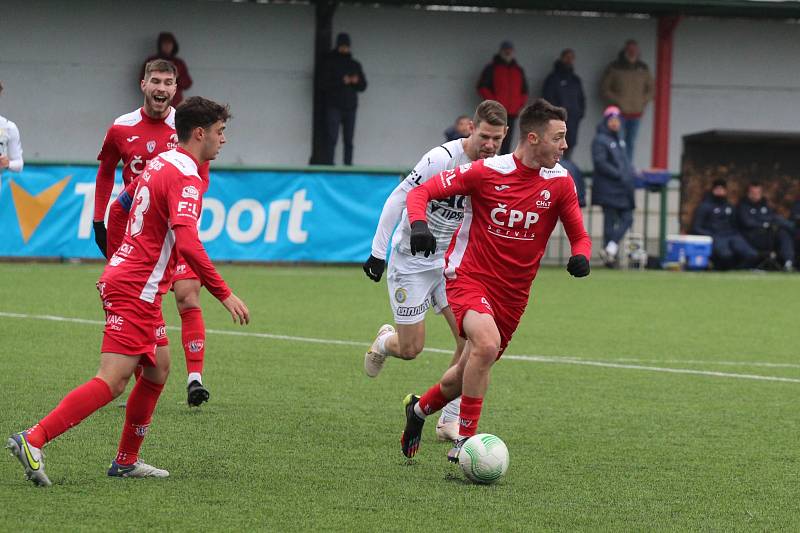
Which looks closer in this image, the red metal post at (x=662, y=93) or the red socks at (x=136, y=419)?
the red socks at (x=136, y=419)

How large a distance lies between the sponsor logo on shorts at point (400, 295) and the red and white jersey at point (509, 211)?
1164mm

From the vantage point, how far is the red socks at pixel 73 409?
568 cm

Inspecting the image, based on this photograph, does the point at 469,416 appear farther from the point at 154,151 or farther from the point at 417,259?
the point at 154,151

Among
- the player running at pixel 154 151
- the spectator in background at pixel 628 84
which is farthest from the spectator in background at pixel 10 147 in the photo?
the spectator in background at pixel 628 84

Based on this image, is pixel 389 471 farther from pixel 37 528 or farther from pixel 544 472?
pixel 37 528

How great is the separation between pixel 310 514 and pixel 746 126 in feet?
68.8

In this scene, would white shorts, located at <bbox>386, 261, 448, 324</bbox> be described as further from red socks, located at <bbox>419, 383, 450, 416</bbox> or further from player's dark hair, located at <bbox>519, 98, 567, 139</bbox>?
player's dark hair, located at <bbox>519, 98, 567, 139</bbox>

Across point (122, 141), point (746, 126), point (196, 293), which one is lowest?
point (196, 293)

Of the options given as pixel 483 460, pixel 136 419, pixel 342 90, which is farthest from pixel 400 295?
pixel 342 90

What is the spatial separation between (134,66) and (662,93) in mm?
8901

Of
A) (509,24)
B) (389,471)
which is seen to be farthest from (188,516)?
(509,24)

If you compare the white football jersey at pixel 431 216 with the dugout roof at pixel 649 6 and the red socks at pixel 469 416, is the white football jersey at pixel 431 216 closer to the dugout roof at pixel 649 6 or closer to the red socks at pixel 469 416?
the red socks at pixel 469 416

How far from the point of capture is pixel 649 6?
2314cm

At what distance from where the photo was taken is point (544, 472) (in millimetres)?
6473
